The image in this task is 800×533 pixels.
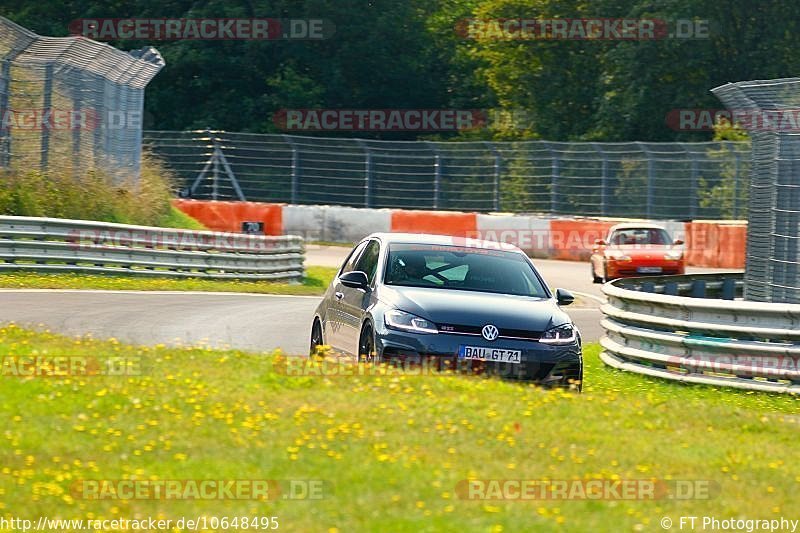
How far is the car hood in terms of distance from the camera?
11.4 m

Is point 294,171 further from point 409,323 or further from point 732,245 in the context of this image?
point 409,323

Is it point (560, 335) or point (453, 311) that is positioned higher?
point (453, 311)

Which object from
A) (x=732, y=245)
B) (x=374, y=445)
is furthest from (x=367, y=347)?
(x=732, y=245)

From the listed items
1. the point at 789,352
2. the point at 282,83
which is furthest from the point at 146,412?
the point at 282,83

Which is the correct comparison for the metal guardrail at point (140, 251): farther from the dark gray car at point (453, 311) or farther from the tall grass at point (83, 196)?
the dark gray car at point (453, 311)

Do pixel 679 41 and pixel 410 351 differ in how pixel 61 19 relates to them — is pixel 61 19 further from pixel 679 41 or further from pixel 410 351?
pixel 410 351

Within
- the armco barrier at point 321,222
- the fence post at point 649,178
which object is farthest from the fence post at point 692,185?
the armco barrier at point 321,222

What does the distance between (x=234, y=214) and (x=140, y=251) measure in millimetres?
15047

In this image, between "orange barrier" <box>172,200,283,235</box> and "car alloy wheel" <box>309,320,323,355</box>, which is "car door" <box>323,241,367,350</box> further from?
"orange barrier" <box>172,200,283,235</box>

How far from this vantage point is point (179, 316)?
18.5 m

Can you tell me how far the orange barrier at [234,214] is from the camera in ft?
131

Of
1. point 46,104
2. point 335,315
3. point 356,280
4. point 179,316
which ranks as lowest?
point 179,316

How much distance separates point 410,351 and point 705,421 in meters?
2.43

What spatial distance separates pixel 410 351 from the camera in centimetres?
1127
